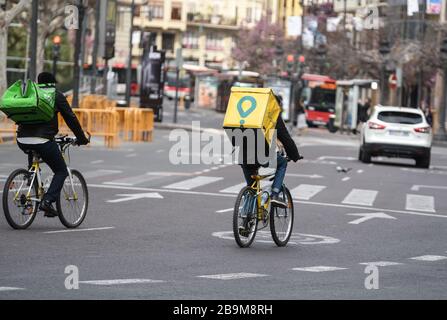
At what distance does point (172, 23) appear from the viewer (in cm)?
14762

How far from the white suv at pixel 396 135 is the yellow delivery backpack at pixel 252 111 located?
22.5m

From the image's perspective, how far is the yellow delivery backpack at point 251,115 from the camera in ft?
47.9

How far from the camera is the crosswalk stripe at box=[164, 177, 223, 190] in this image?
24.8 metres

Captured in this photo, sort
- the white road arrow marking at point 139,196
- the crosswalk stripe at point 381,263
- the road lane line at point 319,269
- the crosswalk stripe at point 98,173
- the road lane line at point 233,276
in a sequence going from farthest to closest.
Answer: the crosswalk stripe at point 98,173 → the white road arrow marking at point 139,196 → the crosswalk stripe at point 381,263 → the road lane line at point 319,269 → the road lane line at point 233,276

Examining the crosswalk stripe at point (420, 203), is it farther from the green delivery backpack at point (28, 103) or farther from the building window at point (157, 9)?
the building window at point (157, 9)

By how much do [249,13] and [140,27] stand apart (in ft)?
53.1

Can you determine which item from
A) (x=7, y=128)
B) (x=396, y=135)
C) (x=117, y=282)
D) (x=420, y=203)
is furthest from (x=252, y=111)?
(x=7, y=128)

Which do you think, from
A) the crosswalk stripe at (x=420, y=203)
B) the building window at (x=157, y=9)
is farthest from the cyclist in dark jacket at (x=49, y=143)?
the building window at (x=157, y=9)

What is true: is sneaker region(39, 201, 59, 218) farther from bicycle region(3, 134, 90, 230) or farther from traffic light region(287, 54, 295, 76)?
traffic light region(287, 54, 295, 76)

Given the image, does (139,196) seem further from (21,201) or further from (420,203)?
(21,201)

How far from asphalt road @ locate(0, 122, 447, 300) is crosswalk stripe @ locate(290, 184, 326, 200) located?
0.9 inches
